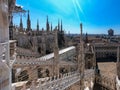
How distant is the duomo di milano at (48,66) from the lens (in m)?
3.70

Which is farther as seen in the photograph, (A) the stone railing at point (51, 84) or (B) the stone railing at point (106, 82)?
(B) the stone railing at point (106, 82)

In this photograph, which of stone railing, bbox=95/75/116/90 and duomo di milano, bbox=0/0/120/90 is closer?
duomo di milano, bbox=0/0/120/90

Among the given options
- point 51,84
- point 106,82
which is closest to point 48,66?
point 106,82

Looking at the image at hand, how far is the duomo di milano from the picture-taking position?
3.70 m

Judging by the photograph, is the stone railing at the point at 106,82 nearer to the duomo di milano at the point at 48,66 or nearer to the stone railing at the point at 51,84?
the duomo di milano at the point at 48,66

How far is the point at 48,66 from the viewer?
1728 cm

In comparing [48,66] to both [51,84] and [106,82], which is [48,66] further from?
[51,84]

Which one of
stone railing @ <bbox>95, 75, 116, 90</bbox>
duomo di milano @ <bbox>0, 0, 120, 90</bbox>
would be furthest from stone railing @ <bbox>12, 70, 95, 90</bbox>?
stone railing @ <bbox>95, 75, 116, 90</bbox>

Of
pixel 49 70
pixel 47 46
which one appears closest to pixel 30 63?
pixel 49 70

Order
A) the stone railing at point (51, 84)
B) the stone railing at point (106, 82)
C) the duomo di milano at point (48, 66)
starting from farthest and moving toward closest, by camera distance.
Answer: the stone railing at point (106, 82)
the stone railing at point (51, 84)
the duomo di milano at point (48, 66)

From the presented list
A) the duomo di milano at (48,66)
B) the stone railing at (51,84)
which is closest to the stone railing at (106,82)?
the duomo di milano at (48,66)

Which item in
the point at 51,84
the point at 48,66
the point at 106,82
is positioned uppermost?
A: the point at 51,84

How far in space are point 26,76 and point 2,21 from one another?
11.4m

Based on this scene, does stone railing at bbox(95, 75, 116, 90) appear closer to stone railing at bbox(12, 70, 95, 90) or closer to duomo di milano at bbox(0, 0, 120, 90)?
duomo di milano at bbox(0, 0, 120, 90)
